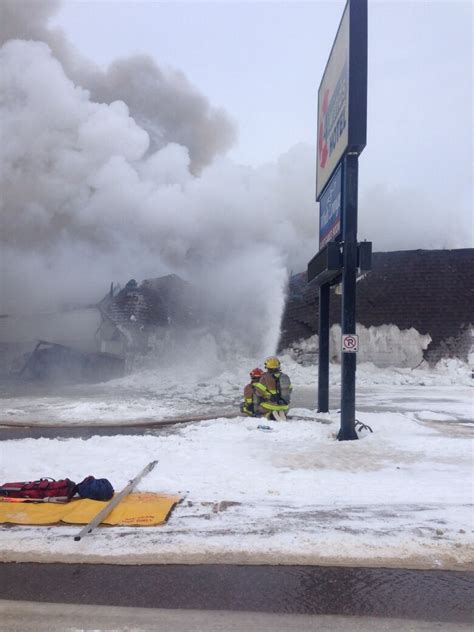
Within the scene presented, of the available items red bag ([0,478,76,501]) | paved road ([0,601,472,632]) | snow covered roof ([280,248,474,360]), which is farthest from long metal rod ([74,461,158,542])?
snow covered roof ([280,248,474,360])

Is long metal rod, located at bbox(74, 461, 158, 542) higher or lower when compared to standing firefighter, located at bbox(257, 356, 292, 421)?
lower

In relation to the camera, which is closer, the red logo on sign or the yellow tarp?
the yellow tarp

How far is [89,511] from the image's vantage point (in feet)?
12.5

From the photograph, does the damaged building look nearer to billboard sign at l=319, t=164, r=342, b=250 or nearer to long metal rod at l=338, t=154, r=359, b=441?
billboard sign at l=319, t=164, r=342, b=250

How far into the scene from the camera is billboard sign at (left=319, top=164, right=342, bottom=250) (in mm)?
7379

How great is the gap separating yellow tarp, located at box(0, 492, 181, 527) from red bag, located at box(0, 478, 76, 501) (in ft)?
0.33

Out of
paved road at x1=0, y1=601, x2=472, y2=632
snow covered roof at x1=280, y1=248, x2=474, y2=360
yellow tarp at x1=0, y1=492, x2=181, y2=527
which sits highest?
snow covered roof at x1=280, y1=248, x2=474, y2=360

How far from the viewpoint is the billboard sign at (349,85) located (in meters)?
6.74

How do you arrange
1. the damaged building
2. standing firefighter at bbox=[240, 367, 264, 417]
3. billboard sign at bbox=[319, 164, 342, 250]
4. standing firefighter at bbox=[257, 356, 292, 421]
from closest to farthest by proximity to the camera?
billboard sign at bbox=[319, 164, 342, 250]
standing firefighter at bbox=[257, 356, 292, 421]
standing firefighter at bbox=[240, 367, 264, 417]
the damaged building

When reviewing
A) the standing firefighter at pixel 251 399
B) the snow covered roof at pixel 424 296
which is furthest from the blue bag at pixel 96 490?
the snow covered roof at pixel 424 296

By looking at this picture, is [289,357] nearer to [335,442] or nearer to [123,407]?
[123,407]

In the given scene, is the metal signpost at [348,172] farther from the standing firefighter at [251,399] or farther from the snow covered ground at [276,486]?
the standing firefighter at [251,399]

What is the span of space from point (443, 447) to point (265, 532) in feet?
11.4

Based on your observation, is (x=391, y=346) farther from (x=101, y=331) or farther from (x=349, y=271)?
(x=349, y=271)
